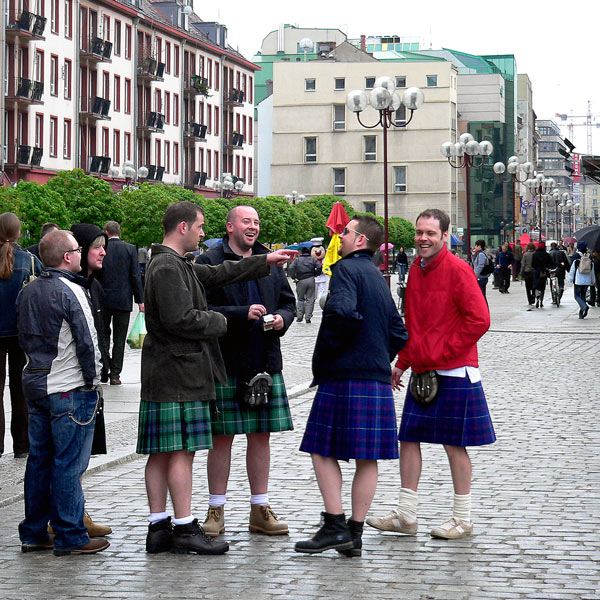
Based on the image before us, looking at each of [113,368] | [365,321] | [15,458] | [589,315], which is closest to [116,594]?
[365,321]

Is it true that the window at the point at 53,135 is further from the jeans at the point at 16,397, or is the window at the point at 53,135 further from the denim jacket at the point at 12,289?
the denim jacket at the point at 12,289

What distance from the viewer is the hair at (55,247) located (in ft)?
22.6

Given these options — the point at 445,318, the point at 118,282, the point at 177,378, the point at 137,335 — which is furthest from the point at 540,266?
the point at 177,378

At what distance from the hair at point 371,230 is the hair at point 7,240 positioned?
3.17 m

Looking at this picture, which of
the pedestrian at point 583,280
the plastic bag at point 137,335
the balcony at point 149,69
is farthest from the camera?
the balcony at point 149,69

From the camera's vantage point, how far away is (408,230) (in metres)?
90.9

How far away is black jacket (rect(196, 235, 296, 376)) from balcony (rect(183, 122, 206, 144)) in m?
69.9

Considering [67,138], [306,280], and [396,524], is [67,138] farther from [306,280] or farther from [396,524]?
[396,524]

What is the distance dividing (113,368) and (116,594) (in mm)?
9397

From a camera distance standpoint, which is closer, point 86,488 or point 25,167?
point 86,488

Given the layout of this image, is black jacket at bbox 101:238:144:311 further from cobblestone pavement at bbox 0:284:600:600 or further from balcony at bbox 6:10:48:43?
balcony at bbox 6:10:48:43

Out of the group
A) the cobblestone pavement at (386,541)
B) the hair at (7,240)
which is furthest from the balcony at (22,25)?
the hair at (7,240)

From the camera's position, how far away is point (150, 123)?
7012cm

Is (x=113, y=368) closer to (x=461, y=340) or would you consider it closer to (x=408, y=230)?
(x=461, y=340)
